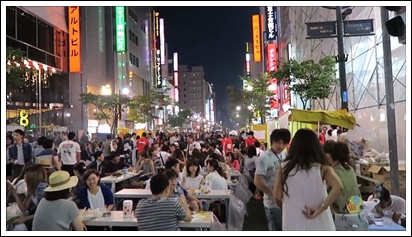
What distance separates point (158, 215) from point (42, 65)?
1021 inches

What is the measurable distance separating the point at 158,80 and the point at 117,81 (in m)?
19.8

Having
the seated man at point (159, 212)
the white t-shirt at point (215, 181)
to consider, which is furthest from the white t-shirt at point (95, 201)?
the white t-shirt at point (215, 181)

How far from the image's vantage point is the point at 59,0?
3.57 meters

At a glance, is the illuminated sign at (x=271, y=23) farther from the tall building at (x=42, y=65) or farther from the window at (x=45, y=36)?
the window at (x=45, y=36)

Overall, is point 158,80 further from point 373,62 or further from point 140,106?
point 373,62

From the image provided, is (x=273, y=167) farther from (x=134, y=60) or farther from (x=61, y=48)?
(x=134, y=60)

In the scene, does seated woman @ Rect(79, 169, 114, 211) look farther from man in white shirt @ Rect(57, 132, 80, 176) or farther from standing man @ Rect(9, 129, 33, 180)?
man in white shirt @ Rect(57, 132, 80, 176)

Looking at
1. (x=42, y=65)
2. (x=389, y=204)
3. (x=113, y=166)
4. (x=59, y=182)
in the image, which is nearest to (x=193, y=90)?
(x=42, y=65)

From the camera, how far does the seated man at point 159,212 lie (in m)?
4.48

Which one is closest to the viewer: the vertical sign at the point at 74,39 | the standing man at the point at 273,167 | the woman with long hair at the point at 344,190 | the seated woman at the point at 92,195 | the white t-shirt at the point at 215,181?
the woman with long hair at the point at 344,190

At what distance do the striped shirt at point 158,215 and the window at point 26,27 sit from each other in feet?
79.4

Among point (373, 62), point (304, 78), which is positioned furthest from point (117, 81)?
point (373, 62)

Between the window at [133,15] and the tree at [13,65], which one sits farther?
the window at [133,15]

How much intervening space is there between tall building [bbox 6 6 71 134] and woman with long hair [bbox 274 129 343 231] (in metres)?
22.3
